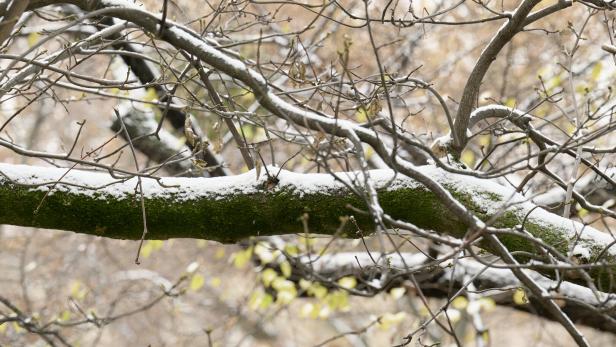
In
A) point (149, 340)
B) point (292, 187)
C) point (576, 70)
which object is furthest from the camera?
point (149, 340)

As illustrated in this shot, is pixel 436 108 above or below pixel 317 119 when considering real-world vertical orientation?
above

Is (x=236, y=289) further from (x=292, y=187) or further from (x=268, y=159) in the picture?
(x=292, y=187)

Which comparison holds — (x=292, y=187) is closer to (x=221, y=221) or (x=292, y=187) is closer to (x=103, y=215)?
(x=221, y=221)

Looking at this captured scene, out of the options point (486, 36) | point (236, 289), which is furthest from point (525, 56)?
point (236, 289)

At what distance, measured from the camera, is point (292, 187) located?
9.78ft

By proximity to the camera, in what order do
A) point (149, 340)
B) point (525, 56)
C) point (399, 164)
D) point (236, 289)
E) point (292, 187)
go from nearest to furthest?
point (399, 164) → point (292, 187) → point (525, 56) → point (236, 289) → point (149, 340)

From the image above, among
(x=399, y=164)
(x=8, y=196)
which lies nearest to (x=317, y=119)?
(x=399, y=164)

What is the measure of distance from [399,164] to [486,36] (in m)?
6.43

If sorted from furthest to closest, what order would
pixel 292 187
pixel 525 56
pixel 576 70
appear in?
1. pixel 525 56
2. pixel 576 70
3. pixel 292 187

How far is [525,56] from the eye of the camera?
27.0 ft

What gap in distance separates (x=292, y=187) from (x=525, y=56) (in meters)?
6.12

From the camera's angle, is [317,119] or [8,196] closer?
[317,119]

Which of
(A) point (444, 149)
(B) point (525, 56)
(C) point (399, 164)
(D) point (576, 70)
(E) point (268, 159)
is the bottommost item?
(C) point (399, 164)

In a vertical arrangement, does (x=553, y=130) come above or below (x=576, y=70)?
below
